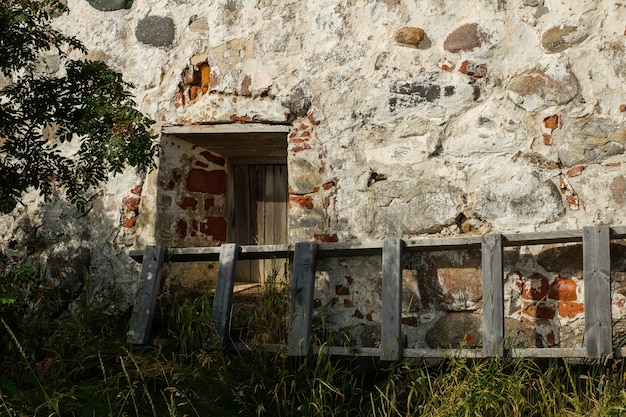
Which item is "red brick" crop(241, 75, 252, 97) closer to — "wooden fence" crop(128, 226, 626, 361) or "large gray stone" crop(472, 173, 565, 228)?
"wooden fence" crop(128, 226, 626, 361)

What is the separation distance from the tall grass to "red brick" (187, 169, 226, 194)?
89 centimetres

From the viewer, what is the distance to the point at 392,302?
13.8ft

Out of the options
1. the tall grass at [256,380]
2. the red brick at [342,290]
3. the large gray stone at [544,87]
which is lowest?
the tall grass at [256,380]

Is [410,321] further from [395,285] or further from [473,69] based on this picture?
[473,69]

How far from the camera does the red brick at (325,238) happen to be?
466 cm

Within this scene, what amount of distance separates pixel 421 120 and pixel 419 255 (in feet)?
Answer: 2.46

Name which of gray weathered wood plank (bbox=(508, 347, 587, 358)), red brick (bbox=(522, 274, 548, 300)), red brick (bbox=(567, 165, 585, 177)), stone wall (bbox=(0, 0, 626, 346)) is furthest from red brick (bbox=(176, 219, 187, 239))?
red brick (bbox=(567, 165, 585, 177))

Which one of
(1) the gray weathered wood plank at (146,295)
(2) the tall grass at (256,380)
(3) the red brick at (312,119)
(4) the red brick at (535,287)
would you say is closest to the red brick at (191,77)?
(3) the red brick at (312,119)

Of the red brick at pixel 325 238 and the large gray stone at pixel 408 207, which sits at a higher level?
the large gray stone at pixel 408 207

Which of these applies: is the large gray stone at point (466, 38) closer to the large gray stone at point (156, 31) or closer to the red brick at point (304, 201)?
the red brick at point (304, 201)

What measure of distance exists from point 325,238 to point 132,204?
124 cm

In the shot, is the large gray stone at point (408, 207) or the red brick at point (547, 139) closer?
the red brick at point (547, 139)

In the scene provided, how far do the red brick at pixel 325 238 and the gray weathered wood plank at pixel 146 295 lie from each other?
2.84ft

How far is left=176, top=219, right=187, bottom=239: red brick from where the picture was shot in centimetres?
511
